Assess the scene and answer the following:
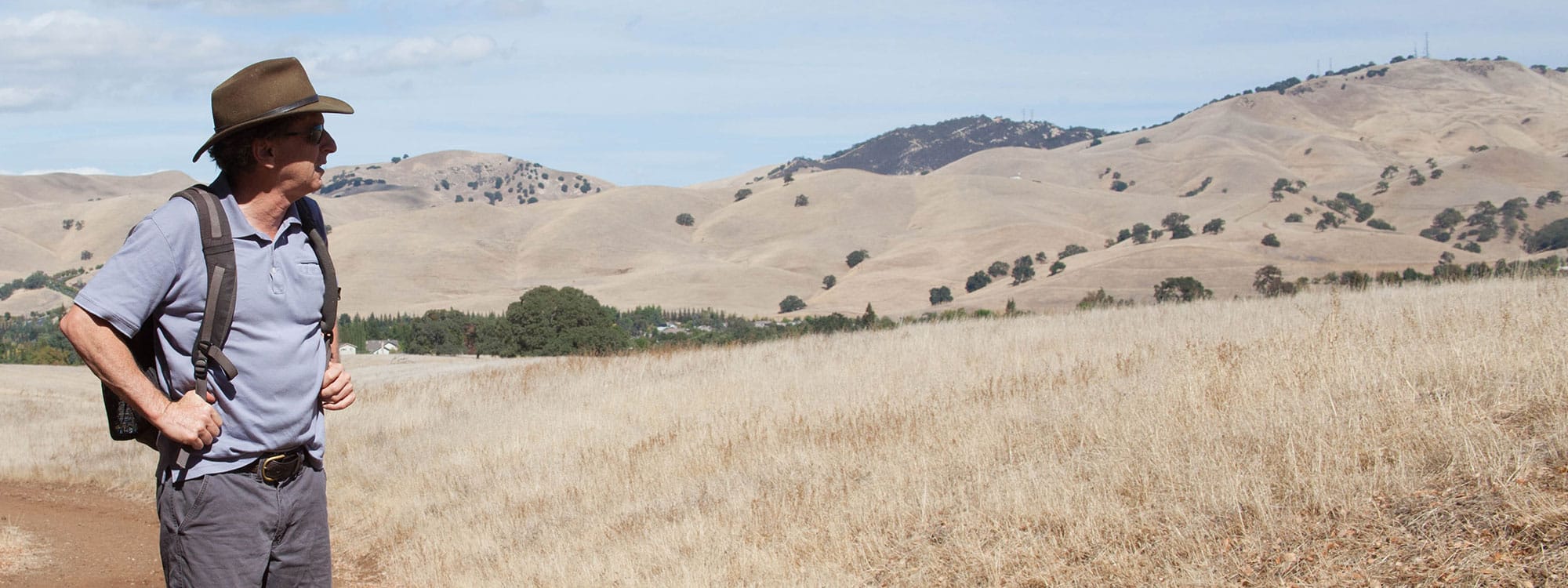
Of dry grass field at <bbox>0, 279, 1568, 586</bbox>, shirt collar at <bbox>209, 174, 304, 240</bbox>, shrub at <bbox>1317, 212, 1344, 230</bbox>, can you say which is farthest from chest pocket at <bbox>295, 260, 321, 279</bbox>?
shrub at <bbox>1317, 212, 1344, 230</bbox>

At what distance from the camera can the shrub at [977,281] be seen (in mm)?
108188

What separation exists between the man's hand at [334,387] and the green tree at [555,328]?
40.8m

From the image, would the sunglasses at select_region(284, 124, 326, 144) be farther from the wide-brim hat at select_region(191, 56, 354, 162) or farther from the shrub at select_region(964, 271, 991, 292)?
the shrub at select_region(964, 271, 991, 292)

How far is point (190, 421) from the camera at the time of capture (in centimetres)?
321

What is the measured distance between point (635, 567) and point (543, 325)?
40.0 meters

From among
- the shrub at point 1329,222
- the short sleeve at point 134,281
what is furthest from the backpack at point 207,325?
the shrub at point 1329,222

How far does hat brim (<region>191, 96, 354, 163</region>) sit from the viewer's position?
3367 millimetres

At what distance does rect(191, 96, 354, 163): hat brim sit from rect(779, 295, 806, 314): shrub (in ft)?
335

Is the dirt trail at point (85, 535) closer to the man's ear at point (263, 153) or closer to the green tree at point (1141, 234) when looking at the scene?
the man's ear at point (263, 153)

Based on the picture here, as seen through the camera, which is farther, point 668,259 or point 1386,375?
point 668,259

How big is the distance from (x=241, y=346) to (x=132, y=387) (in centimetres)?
30

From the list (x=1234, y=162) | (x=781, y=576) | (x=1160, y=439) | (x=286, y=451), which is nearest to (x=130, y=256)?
(x=286, y=451)

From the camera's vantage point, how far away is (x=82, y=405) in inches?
1049

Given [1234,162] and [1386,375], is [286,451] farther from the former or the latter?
[1234,162]
